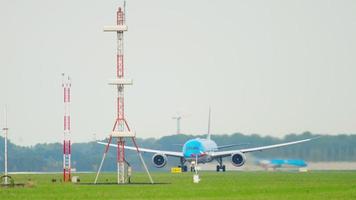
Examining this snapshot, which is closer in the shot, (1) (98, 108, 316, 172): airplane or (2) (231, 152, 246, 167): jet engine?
(2) (231, 152, 246, 167): jet engine

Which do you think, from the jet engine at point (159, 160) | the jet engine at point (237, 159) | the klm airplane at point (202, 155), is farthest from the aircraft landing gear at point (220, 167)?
the jet engine at point (159, 160)

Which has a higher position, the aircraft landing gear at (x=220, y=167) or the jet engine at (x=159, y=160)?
the jet engine at (x=159, y=160)

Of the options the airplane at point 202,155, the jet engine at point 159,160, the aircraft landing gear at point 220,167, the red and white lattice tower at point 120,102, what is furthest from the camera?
the jet engine at point 159,160

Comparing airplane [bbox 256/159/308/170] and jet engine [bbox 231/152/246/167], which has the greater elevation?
jet engine [bbox 231/152/246/167]

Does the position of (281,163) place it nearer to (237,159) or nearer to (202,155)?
(237,159)

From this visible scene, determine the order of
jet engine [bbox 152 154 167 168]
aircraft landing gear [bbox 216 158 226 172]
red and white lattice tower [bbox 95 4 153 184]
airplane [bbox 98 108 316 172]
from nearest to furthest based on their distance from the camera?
red and white lattice tower [bbox 95 4 153 184] → airplane [bbox 98 108 316 172] → aircraft landing gear [bbox 216 158 226 172] → jet engine [bbox 152 154 167 168]

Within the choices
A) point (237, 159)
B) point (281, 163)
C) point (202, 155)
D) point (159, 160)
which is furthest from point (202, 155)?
point (281, 163)

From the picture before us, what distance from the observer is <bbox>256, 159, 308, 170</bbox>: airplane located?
364ft

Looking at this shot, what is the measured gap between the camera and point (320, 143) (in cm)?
11244

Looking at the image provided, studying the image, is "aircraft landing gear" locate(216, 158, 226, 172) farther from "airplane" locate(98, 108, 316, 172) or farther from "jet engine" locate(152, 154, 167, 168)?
"jet engine" locate(152, 154, 167, 168)

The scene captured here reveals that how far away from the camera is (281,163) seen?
11306 centimetres

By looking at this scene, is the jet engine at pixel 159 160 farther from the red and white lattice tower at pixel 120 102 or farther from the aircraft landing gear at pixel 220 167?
the red and white lattice tower at pixel 120 102

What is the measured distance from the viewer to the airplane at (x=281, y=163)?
364ft

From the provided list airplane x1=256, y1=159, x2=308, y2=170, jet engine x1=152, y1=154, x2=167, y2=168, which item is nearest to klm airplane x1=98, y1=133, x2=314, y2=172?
jet engine x1=152, y1=154, x2=167, y2=168
